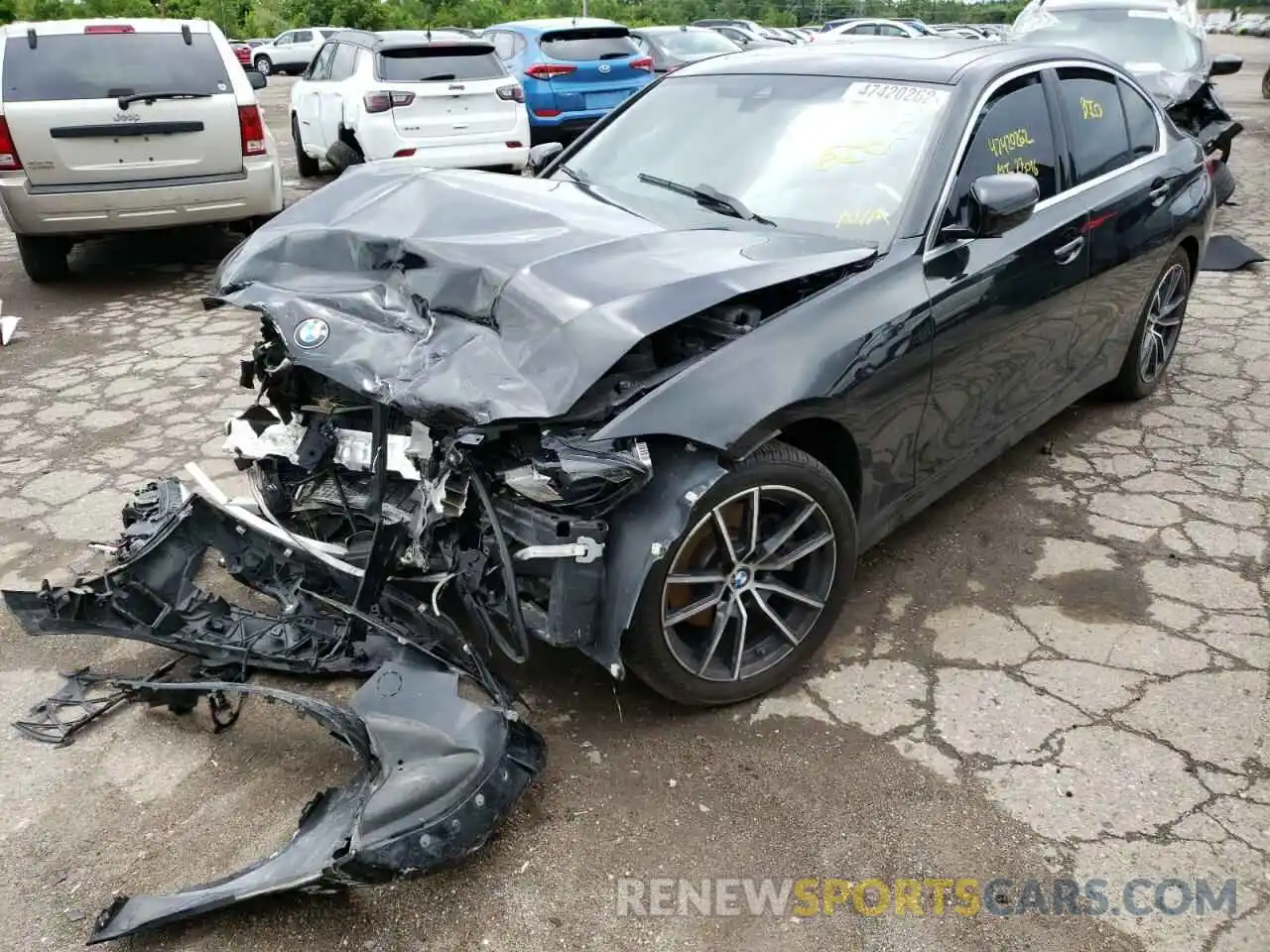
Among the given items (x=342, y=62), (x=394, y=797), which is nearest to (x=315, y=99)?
(x=342, y=62)

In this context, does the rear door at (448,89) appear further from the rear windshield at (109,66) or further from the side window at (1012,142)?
the side window at (1012,142)

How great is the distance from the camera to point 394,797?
2.17 m

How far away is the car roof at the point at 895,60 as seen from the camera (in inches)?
136

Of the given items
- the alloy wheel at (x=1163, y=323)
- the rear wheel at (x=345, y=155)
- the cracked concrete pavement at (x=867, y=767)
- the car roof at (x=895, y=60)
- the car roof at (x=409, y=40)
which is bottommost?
the cracked concrete pavement at (x=867, y=767)

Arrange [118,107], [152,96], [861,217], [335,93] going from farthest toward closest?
[335,93], [152,96], [118,107], [861,217]

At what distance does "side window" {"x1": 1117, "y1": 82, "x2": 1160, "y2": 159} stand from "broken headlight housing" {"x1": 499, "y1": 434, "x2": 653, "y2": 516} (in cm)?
320

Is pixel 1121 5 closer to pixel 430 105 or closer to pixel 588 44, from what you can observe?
pixel 588 44

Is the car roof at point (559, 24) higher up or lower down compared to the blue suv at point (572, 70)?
higher up

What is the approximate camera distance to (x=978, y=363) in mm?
3340

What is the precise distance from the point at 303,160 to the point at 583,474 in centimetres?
1088

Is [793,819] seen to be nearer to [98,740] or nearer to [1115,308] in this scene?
[98,740]

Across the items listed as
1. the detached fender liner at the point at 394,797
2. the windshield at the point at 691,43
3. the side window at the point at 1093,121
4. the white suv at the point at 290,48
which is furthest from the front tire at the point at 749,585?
the white suv at the point at 290,48

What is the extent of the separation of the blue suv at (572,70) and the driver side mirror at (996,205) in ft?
29.0

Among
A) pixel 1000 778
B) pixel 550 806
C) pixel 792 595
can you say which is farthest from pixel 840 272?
pixel 550 806
